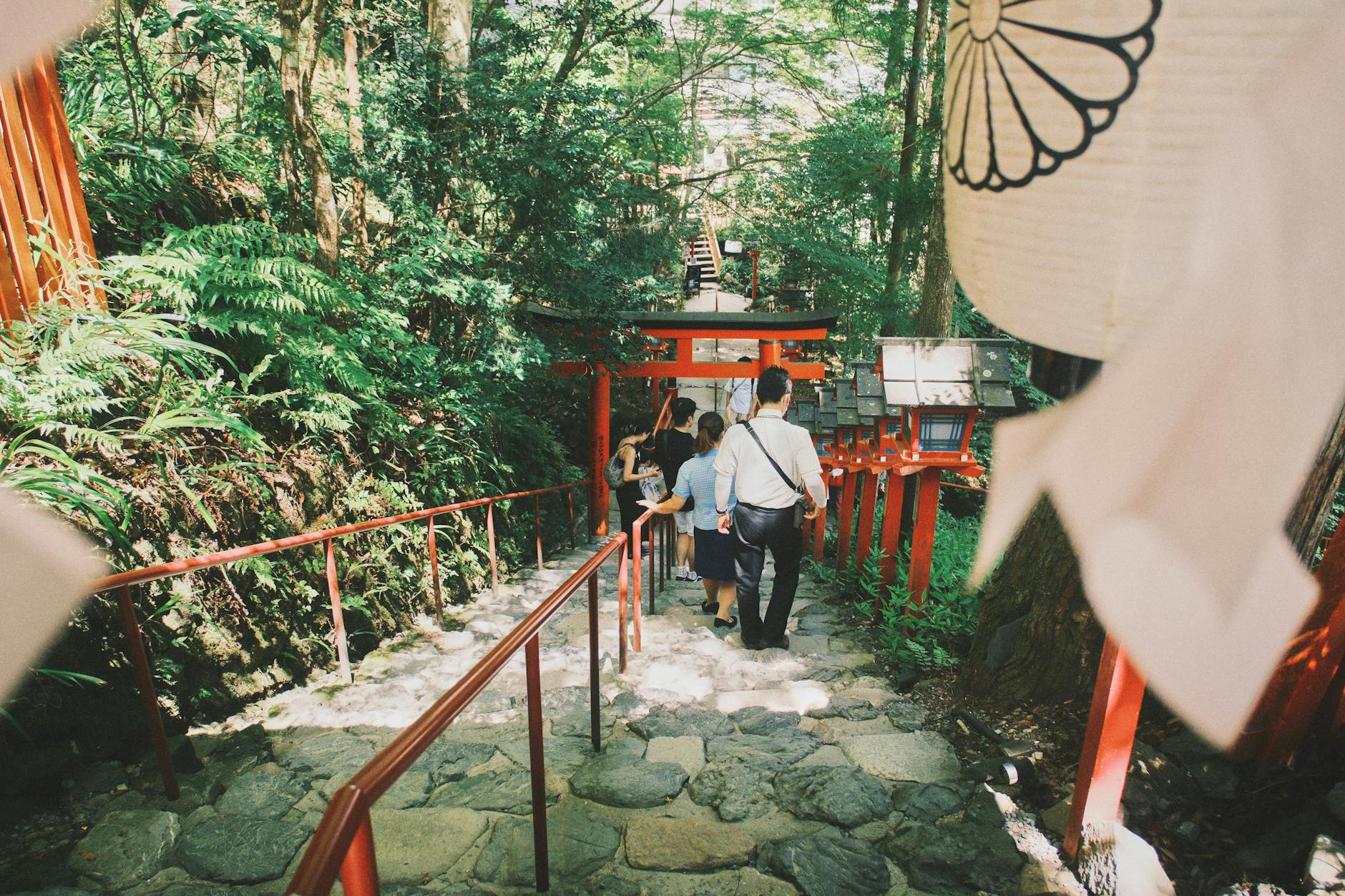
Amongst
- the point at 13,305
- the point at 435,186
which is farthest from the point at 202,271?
the point at 435,186

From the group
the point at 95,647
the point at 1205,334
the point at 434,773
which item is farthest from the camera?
the point at 434,773

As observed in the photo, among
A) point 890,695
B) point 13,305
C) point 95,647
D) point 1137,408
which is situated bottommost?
point 890,695

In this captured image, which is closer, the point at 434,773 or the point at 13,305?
the point at 434,773

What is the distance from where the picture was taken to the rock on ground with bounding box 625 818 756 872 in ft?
7.61

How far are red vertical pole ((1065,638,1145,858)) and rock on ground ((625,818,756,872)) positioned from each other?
1111 millimetres

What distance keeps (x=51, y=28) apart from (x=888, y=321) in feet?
36.4

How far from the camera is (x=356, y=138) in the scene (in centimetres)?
614

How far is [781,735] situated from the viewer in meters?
3.23

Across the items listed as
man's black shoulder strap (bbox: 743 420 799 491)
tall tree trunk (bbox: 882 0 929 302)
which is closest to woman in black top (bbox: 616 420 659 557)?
man's black shoulder strap (bbox: 743 420 799 491)

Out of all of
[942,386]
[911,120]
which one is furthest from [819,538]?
[911,120]

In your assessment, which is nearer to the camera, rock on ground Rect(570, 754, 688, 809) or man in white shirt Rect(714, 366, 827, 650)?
rock on ground Rect(570, 754, 688, 809)

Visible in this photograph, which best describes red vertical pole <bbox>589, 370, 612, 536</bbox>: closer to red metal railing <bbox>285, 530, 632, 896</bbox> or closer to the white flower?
red metal railing <bbox>285, 530, 632, 896</bbox>

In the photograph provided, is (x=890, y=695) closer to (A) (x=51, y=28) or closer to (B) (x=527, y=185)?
(A) (x=51, y=28)

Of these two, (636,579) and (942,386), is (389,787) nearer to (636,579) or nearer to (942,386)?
(636,579)
